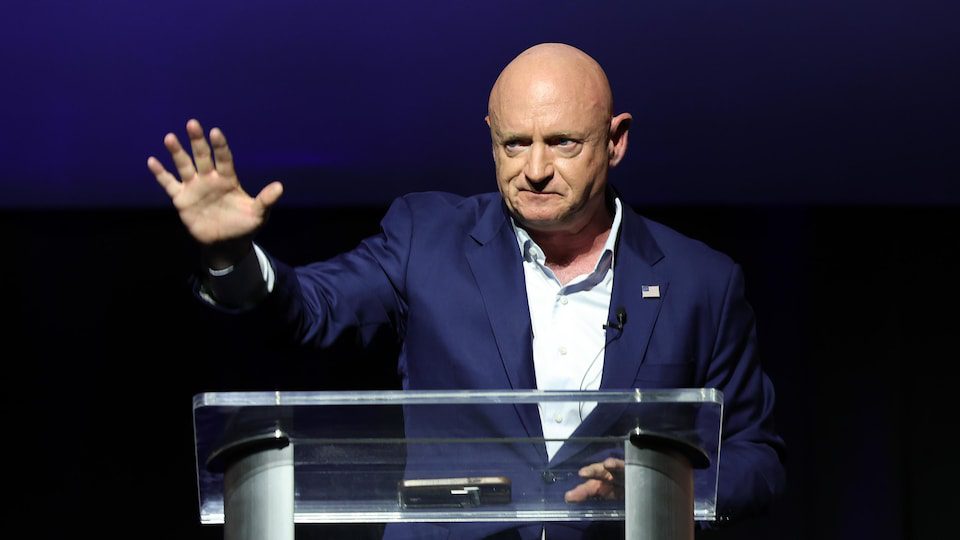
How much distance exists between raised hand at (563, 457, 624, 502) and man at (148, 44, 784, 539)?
546mm

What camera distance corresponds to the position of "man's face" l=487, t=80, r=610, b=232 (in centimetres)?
242

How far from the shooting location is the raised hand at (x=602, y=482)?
173 centimetres

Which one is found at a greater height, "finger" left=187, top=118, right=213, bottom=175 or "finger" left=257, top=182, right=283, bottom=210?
"finger" left=187, top=118, right=213, bottom=175

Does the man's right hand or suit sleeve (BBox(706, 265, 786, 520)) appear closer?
the man's right hand

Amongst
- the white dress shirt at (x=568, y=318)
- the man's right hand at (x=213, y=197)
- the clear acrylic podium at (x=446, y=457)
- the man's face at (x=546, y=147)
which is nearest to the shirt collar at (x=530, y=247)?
the white dress shirt at (x=568, y=318)

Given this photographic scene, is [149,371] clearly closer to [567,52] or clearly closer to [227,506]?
[567,52]

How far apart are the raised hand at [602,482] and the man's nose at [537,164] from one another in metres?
0.75

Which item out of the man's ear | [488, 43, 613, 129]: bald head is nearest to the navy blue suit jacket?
the man's ear

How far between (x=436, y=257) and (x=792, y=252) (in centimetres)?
126

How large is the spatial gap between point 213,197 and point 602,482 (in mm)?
641

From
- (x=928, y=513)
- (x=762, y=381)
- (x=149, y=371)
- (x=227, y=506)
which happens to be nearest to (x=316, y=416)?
(x=227, y=506)

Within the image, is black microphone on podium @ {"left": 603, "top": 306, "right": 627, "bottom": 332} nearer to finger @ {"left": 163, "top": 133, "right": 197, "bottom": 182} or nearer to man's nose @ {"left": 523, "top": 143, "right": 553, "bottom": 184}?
man's nose @ {"left": 523, "top": 143, "right": 553, "bottom": 184}

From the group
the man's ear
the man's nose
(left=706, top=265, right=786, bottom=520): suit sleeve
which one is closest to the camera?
(left=706, top=265, right=786, bottom=520): suit sleeve

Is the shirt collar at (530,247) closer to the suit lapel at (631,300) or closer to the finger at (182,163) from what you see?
the suit lapel at (631,300)
